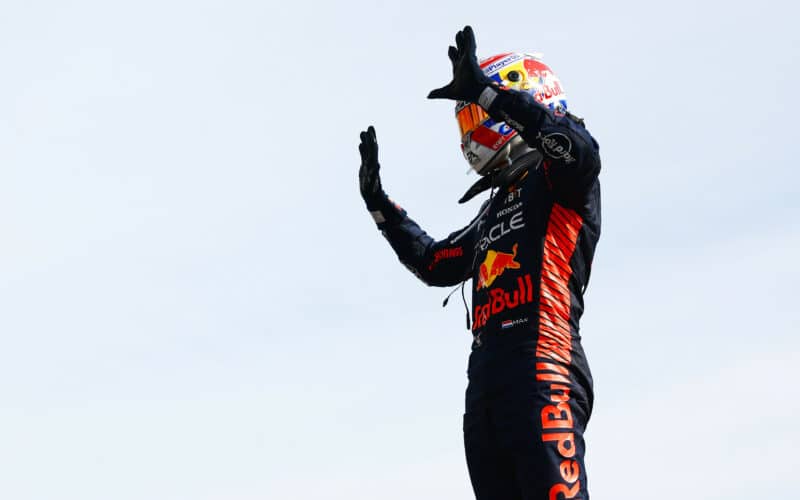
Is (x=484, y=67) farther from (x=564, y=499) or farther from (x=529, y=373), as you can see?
(x=564, y=499)

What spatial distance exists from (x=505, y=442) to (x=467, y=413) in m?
0.42

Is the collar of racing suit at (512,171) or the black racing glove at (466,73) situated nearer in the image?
the black racing glove at (466,73)

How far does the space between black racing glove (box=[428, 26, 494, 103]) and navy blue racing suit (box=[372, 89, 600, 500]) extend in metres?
0.17

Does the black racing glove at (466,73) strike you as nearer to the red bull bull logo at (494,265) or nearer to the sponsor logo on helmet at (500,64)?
the sponsor logo on helmet at (500,64)

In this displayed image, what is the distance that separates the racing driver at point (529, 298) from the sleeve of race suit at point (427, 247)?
0.82 metres

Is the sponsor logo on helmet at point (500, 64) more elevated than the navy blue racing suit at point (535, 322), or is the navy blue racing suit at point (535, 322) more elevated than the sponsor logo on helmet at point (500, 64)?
the sponsor logo on helmet at point (500, 64)

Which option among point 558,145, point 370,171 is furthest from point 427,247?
point 558,145

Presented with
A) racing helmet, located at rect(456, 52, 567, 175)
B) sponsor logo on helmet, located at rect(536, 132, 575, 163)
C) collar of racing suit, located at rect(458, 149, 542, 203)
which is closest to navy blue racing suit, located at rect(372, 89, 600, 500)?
sponsor logo on helmet, located at rect(536, 132, 575, 163)

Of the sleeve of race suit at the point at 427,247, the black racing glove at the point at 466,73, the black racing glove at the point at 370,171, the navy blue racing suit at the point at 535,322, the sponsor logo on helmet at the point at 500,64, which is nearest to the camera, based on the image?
the navy blue racing suit at the point at 535,322

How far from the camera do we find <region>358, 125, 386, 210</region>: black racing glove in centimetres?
790

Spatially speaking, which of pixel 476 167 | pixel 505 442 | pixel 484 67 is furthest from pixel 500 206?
pixel 505 442

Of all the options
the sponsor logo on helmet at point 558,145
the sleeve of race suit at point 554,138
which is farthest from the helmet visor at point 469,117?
the sponsor logo on helmet at point 558,145

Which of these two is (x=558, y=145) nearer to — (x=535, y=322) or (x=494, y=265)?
(x=494, y=265)

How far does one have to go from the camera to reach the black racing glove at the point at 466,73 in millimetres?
6070
